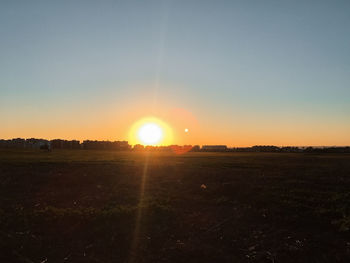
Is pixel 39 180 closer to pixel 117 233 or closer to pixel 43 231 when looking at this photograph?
pixel 43 231

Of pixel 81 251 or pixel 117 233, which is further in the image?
pixel 117 233

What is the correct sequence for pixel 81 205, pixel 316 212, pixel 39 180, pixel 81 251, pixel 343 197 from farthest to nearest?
pixel 39 180 → pixel 343 197 → pixel 81 205 → pixel 316 212 → pixel 81 251

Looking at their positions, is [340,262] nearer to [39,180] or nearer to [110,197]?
[110,197]

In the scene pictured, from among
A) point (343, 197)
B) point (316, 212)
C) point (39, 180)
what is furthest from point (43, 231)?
point (343, 197)

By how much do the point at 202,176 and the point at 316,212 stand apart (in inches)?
491

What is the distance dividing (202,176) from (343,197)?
11.2 metres

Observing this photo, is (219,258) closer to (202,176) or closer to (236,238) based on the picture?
(236,238)

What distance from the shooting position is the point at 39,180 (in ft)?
68.5

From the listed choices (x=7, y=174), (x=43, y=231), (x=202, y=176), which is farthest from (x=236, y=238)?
(x=7, y=174)

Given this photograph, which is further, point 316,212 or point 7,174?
point 7,174

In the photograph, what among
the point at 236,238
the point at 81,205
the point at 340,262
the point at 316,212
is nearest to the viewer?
the point at 340,262

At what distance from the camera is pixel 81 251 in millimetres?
8555

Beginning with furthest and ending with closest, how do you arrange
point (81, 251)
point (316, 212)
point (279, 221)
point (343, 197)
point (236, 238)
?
1. point (343, 197)
2. point (316, 212)
3. point (279, 221)
4. point (236, 238)
5. point (81, 251)

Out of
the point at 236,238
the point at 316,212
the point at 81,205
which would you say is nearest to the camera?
the point at 236,238
